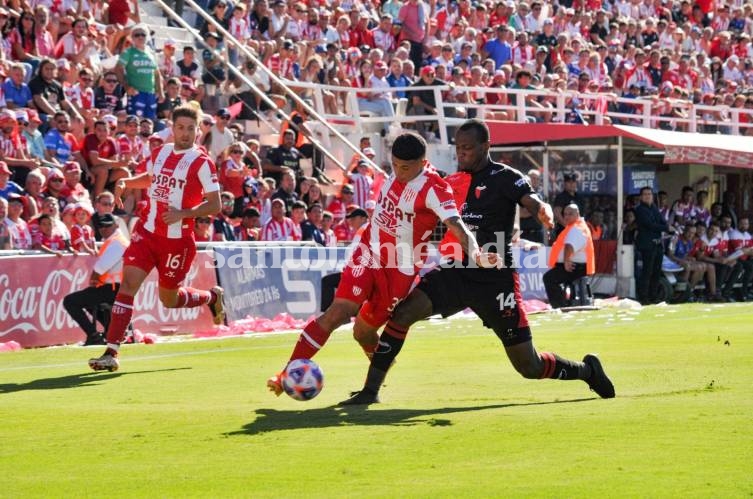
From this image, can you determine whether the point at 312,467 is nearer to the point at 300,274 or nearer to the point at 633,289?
the point at 300,274

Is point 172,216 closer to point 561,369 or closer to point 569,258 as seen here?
point 561,369

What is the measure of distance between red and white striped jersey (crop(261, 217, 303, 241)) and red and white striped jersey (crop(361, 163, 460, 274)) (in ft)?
39.7

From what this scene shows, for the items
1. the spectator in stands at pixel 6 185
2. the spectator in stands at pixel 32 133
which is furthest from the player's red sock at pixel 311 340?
the spectator in stands at pixel 32 133

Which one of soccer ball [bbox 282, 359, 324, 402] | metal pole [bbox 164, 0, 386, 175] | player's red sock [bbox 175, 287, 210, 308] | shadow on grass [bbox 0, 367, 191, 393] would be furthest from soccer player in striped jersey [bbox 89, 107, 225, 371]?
metal pole [bbox 164, 0, 386, 175]

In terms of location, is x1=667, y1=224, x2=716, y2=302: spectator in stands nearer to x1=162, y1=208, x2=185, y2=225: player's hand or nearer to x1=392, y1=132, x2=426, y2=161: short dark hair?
x1=162, y1=208, x2=185, y2=225: player's hand

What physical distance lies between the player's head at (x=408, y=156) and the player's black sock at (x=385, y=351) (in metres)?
1.11

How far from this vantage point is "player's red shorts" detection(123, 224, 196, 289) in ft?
42.8

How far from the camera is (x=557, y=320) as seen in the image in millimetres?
21594

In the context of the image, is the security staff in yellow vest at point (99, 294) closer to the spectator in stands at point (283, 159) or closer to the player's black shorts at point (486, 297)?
the spectator in stands at point (283, 159)

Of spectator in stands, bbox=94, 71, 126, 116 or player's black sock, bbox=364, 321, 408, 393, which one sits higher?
spectator in stands, bbox=94, 71, 126, 116

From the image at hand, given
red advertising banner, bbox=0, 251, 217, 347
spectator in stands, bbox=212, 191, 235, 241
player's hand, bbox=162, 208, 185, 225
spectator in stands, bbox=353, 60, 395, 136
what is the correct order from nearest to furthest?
player's hand, bbox=162, 208, 185, 225
red advertising banner, bbox=0, 251, 217, 347
spectator in stands, bbox=212, 191, 235, 241
spectator in stands, bbox=353, 60, 395, 136

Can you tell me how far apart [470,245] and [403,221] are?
0.92 metres

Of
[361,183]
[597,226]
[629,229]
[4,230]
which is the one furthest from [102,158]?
[629,229]

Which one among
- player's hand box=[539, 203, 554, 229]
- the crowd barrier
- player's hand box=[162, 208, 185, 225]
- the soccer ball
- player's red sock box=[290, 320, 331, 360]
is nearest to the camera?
the soccer ball
